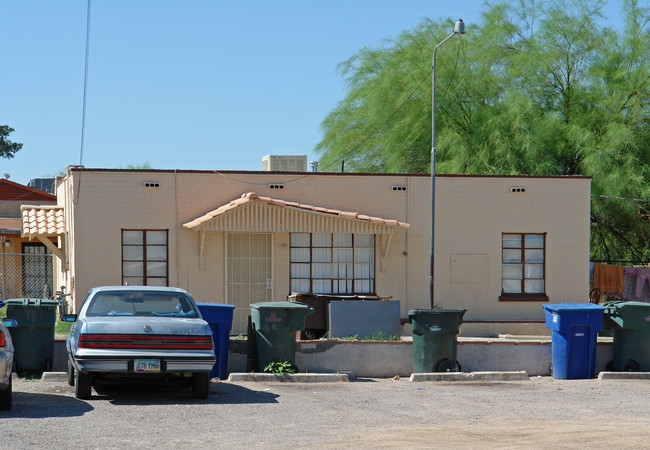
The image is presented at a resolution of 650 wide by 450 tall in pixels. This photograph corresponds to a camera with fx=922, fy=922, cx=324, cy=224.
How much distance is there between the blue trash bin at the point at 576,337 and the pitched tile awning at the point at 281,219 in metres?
6.40

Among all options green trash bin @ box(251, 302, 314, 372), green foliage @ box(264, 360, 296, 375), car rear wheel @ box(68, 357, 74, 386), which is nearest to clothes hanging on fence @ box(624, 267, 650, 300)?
green trash bin @ box(251, 302, 314, 372)

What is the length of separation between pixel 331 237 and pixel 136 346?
10.3m

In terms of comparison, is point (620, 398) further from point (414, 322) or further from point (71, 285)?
point (71, 285)

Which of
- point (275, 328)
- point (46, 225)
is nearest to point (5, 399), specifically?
point (275, 328)

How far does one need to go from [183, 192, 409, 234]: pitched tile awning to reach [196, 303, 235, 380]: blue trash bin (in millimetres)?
6074

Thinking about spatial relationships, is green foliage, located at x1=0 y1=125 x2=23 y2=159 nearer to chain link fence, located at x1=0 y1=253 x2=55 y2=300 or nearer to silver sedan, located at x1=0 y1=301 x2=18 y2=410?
chain link fence, located at x1=0 y1=253 x2=55 y2=300

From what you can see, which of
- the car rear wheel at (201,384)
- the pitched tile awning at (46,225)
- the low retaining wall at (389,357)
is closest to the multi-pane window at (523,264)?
the low retaining wall at (389,357)

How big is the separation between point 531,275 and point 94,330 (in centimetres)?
1311

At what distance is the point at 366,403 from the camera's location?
1162cm

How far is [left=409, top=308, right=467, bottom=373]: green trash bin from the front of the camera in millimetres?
14297

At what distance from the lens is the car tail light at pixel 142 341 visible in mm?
10883

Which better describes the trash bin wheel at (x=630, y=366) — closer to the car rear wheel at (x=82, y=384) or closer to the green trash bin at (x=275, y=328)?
the green trash bin at (x=275, y=328)

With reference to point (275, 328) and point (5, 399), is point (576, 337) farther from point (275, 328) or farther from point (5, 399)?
point (5, 399)

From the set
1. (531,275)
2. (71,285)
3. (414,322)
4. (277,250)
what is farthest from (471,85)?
(414,322)
